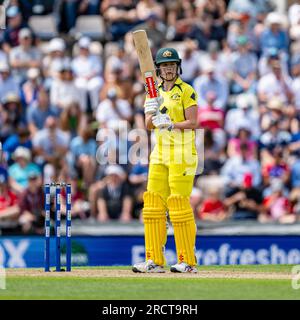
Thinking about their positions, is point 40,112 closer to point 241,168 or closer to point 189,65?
point 189,65

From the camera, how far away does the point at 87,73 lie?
20.6 meters

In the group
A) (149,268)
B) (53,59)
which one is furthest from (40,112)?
(149,268)

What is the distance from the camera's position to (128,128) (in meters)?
19.0

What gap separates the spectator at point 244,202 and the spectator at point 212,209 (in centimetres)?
15

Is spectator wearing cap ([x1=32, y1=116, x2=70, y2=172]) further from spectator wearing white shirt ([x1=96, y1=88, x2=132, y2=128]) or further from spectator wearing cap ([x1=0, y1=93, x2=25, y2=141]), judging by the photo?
spectator wearing white shirt ([x1=96, y1=88, x2=132, y2=128])

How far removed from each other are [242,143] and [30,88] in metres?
3.97

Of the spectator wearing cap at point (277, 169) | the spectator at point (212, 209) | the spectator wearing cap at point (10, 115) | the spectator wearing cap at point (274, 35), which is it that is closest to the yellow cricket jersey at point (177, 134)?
the spectator at point (212, 209)

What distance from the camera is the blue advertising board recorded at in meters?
16.4

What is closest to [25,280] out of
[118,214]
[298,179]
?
[118,214]

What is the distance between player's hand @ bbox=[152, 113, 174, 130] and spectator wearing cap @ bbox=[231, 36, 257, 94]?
28.0 ft

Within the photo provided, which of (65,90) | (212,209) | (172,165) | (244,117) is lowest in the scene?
(172,165)

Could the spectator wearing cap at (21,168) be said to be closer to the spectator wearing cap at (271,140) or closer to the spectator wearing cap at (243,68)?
the spectator wearing cap at (271,140)

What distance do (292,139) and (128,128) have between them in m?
2.65

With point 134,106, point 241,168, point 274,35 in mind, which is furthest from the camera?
point 274,35
